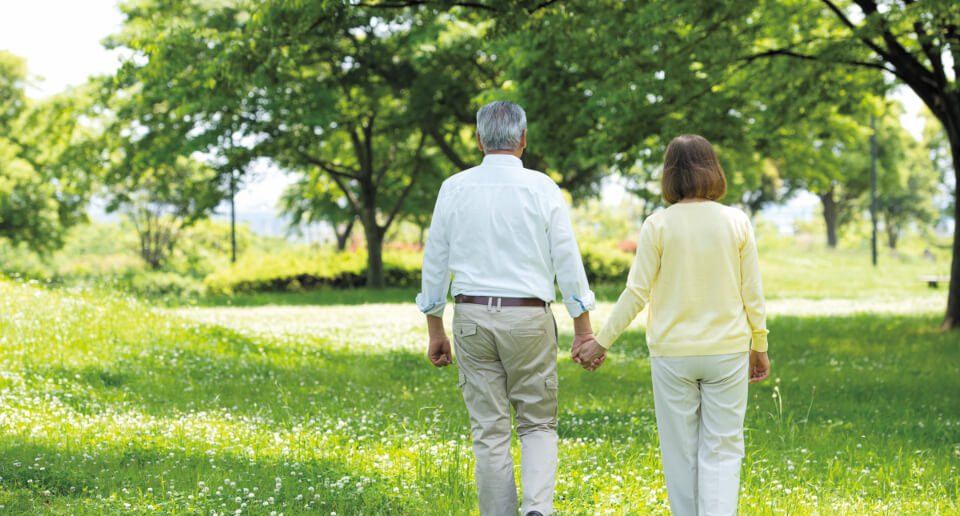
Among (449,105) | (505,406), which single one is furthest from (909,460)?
(449,105)

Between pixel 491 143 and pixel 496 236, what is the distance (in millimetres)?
467

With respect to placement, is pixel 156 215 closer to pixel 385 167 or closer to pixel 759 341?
pixel 385 167

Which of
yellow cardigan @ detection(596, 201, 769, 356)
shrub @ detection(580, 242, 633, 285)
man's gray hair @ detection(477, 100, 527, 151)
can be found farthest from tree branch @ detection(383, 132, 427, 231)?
yellow cardigan @ detection(596, 201, 769, 356)

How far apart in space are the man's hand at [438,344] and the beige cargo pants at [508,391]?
0.12 m

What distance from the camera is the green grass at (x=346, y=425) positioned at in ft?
14.8

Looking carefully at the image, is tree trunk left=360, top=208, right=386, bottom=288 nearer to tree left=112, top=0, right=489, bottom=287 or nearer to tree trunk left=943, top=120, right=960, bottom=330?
tree left=112, top=0, right=489, bottom=287

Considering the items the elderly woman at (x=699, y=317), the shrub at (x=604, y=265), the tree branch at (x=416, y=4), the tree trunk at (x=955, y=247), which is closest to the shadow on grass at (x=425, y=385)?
the tree trunk at (x=955, y=247)

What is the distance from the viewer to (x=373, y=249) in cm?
2833

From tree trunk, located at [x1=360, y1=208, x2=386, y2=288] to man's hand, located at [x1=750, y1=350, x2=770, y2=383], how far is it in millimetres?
24732

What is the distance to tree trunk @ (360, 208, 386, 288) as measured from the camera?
1108 inches

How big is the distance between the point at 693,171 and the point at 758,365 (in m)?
1.01

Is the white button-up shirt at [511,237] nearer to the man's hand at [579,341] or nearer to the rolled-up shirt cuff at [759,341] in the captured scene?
the man's hand at [579,341]

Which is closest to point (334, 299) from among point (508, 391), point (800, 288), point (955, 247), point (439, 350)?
point (800, 288)

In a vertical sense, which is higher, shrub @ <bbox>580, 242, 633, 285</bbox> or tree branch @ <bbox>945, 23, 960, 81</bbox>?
tree branch @ <bbox>945, 23, 960, 81</bbox>
